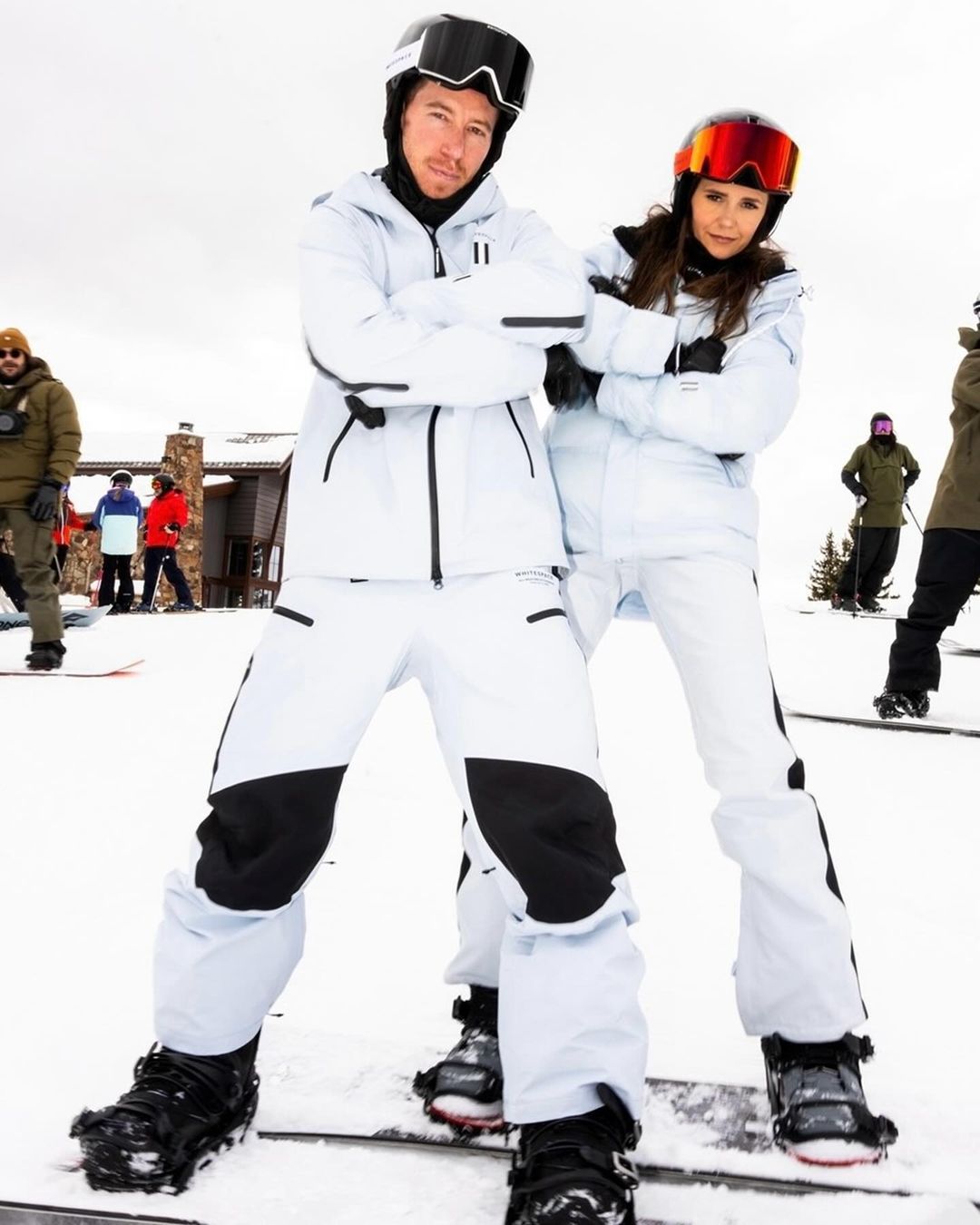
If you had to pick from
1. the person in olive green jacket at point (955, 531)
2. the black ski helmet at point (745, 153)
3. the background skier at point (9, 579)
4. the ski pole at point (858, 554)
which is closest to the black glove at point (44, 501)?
the background skier at point (9, 579)

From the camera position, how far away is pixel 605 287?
193 cm

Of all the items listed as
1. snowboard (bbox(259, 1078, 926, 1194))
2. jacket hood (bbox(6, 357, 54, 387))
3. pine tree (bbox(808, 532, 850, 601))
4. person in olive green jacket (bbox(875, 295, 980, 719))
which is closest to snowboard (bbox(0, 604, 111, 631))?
jacket hood (bbox(6, 357, 54, 387))

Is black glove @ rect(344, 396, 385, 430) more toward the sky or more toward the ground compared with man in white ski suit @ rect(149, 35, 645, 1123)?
more toward the sky

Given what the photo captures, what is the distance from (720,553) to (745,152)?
0.79 m

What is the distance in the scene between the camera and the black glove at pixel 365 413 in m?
1.54

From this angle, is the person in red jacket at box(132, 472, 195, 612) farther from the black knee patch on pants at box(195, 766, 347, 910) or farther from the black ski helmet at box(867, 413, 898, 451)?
the black knee patch on pants at box(195, 766, 347, 910)

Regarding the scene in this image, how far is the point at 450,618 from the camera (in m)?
1.51

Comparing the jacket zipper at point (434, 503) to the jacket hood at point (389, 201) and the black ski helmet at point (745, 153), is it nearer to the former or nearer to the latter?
the jacket hood at point (389, 201)

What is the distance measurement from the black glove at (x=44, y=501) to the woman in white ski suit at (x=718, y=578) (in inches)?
192

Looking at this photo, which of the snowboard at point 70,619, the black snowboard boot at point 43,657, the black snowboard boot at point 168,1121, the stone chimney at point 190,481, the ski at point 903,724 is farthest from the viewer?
the stone chimney at point 190,481

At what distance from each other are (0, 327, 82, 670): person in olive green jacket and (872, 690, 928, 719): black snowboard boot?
4822mm

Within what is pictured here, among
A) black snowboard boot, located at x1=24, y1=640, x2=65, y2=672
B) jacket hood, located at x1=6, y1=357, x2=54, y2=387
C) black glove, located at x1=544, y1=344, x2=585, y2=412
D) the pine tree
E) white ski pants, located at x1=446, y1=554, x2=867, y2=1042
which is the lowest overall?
the pine tree

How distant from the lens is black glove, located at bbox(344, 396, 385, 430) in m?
1.54

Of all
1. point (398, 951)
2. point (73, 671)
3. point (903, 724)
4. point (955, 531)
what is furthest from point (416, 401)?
point (73, 671)
